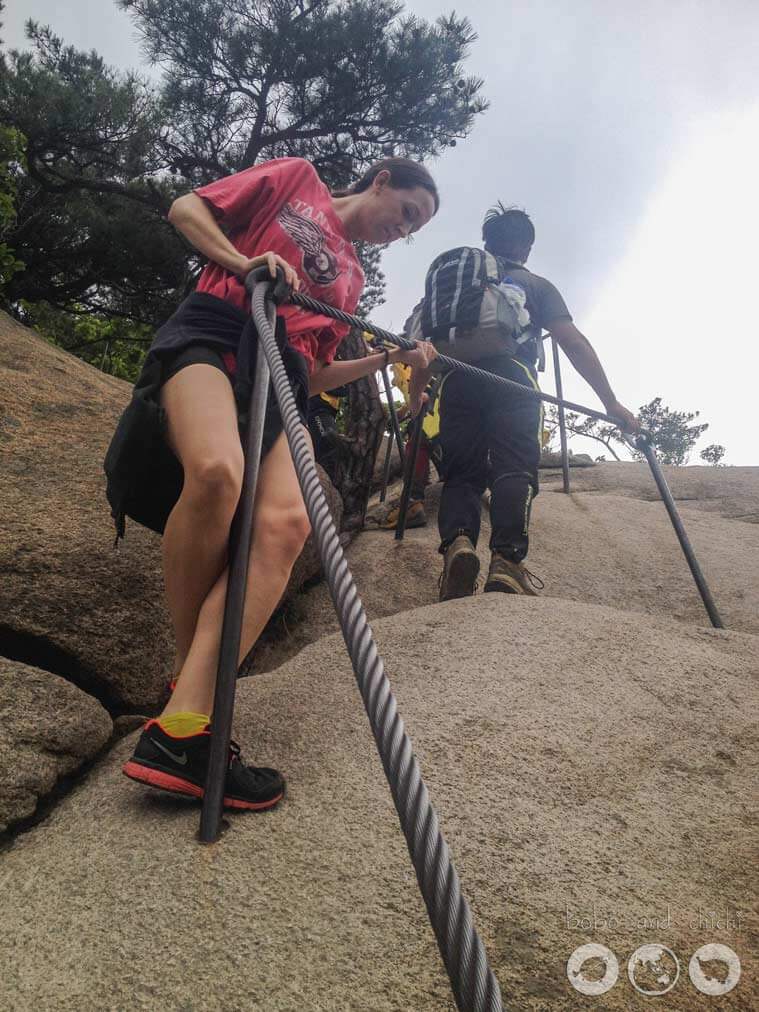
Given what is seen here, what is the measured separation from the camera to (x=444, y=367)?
2.86 metres

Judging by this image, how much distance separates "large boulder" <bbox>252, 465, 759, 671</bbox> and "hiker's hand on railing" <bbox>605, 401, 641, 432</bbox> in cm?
101

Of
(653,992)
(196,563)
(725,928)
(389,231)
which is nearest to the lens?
(653,992)

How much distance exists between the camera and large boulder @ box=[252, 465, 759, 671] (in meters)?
3.63

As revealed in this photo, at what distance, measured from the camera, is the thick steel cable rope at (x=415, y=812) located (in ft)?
2.14

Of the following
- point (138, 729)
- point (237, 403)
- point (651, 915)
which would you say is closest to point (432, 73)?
point (237, 403)

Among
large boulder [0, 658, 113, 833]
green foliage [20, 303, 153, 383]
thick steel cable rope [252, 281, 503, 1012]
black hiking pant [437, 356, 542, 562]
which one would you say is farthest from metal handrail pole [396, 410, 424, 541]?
green foliage [20, 303, 153, 383]

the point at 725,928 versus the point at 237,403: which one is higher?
the point at 237,403

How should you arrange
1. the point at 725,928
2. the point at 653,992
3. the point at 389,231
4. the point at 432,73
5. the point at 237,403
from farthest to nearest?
the point at 432,73 → the point at 389,231 → the point at 237,403 → the point at 725,928 → the point at 653,992

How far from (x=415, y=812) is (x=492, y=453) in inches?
101

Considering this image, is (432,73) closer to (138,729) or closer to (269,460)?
(269,460)

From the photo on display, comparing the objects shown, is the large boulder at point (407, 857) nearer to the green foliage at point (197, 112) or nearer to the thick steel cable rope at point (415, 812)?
the thick steel cable rope at point (415, 812)

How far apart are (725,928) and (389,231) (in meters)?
2.06

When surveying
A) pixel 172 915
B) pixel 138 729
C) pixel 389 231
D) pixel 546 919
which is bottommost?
pixel 138 729

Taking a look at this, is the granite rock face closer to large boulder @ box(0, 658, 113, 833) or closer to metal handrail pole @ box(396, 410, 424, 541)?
large boulder @ box(0, 658, 113, 833)
